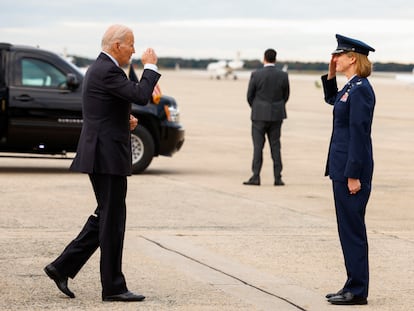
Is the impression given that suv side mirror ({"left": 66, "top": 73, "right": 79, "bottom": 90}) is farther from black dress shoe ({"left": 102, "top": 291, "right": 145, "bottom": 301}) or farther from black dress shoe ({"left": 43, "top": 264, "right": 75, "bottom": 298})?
black dress shoe ({"left": 102, "top": 291, "right": 145, "bottom": 301})

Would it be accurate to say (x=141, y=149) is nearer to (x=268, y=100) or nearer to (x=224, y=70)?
(x=268, y=100)

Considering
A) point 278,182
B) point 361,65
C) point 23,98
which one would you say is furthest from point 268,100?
point 361,65

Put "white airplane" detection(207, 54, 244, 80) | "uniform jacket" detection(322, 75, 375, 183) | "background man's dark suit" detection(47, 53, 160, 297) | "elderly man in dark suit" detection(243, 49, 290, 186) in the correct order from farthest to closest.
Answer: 1. "white airplane" detection(207, 54, 244, 80)
2. "elderly man in dark suit" detection(243, 49, 290, 186)
3. "uniform jacket" detection(322, 75, 375, 183)
4. "background man's dark suit" detection(47, 53, 160, 297)

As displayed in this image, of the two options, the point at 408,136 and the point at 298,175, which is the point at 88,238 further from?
the point at 408,136

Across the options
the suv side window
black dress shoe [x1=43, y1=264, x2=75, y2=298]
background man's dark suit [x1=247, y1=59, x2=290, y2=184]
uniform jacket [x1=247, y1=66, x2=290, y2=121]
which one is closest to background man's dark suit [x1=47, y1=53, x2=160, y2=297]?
black dress shoe [x1=43, y1=264, x2=75, y2=298]

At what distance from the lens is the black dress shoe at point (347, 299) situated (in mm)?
7609

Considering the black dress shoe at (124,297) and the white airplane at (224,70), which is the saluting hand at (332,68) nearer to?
the black dress shoe at (124,297)

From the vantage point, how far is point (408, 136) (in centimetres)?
2959

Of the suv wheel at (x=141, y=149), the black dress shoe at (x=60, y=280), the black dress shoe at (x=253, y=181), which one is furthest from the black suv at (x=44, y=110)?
the black dress shoe at (x=60, y=280)

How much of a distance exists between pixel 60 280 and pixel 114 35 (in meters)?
1.65

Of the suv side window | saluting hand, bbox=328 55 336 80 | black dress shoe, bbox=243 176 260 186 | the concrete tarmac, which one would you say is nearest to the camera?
saluting hand, bbox=328 55 336 80

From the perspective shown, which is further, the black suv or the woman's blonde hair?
the black suv

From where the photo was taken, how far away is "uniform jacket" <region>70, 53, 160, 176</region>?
7293 millimetres

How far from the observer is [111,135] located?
734cm
